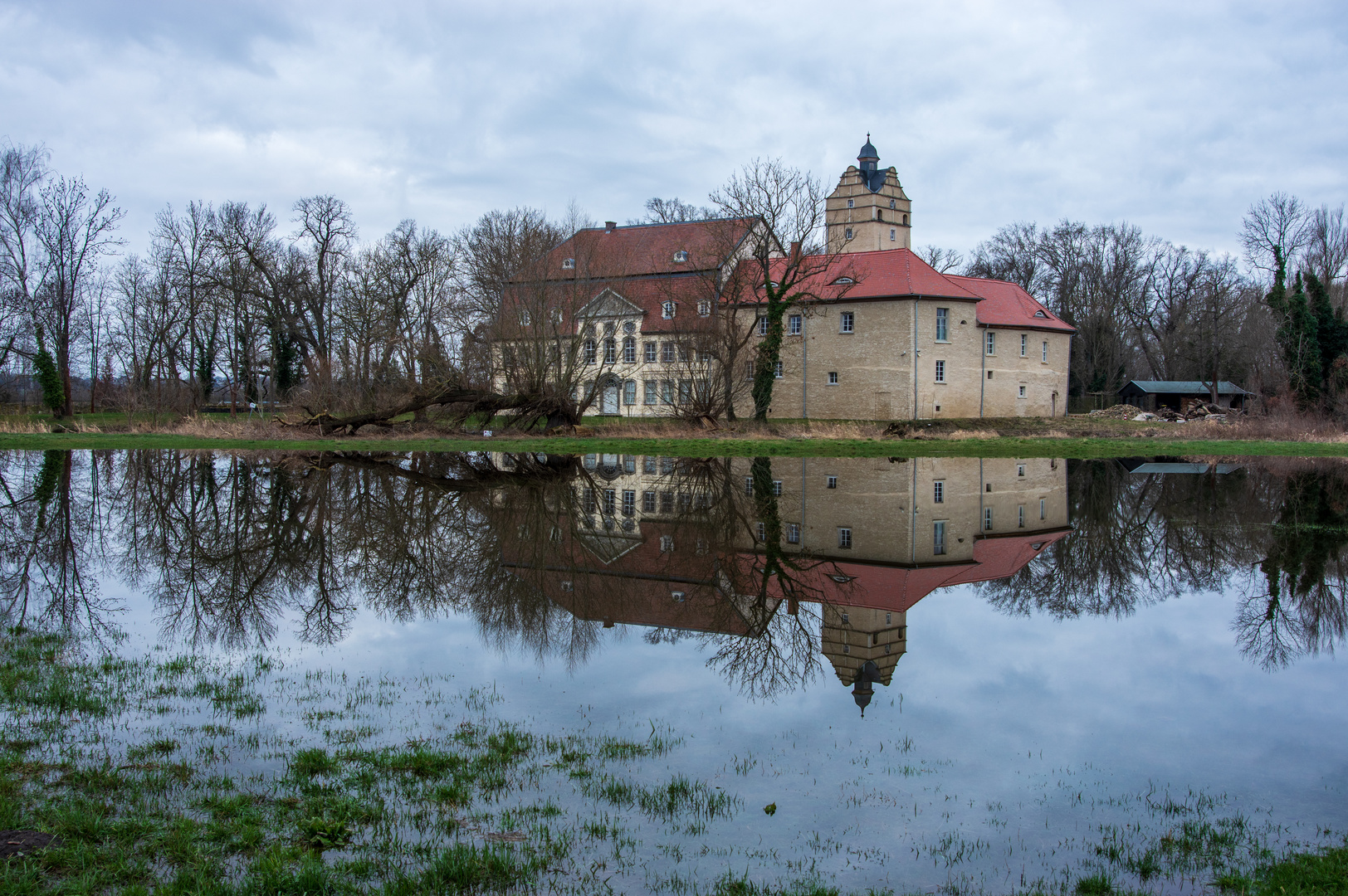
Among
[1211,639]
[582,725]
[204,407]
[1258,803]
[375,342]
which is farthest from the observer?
[204,407]

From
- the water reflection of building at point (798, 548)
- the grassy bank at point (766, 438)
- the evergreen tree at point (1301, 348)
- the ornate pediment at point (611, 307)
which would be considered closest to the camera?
the water reflection of building at point (798, 548)

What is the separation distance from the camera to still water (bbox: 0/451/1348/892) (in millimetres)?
4988

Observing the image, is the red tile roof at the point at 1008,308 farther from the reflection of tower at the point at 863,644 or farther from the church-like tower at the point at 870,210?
the reflection of tower at the point at 863,644

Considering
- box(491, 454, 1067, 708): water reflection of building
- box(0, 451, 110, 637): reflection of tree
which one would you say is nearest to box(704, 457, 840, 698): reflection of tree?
box(491, 454, 1067, 708): water reflection of building

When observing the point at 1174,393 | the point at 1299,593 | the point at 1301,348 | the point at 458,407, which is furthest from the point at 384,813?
the point at 1174,393

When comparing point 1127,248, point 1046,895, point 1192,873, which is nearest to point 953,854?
point 1046,895

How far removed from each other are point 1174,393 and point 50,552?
6303 centimetres

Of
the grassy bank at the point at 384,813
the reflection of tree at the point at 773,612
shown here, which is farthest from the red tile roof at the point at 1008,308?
the grassy bank at the point at 384,813

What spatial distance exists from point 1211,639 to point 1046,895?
601 centimetres

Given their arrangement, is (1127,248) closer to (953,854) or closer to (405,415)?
(405,415)

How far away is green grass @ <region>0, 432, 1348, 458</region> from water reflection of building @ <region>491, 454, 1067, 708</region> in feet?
21.1

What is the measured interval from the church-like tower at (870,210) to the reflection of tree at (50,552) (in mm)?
55714

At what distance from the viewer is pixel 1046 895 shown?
13.7 ft

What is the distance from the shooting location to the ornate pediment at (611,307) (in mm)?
39844
